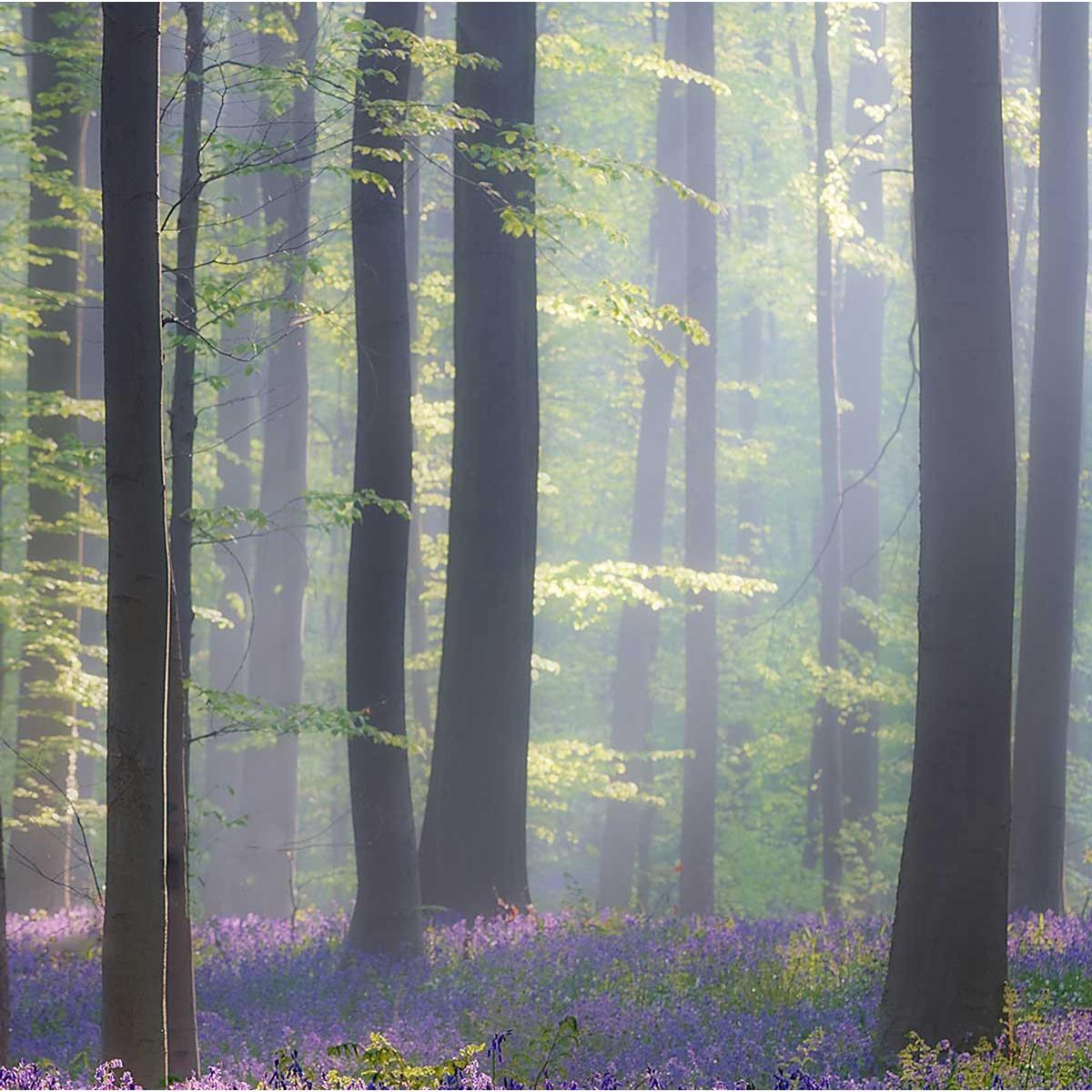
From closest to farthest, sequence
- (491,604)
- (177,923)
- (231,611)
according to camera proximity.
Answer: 1. (177,923)
2. (491,604)
3. (231,611)

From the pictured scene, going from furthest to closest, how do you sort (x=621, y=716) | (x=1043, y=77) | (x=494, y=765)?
(x=621, y=716)
(x=1043, y=77)
(x=494, y=765)

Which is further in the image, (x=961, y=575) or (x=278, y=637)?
(x=278, y=637)

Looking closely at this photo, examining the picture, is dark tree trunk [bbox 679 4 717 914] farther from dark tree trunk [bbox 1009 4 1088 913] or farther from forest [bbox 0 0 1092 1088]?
dark tree trunk [bbox 1009 4 1088 913]

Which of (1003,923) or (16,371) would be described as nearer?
(1003,923)

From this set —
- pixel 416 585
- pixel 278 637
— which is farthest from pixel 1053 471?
pixel 416 585

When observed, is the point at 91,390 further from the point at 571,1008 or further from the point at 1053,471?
the point at 571,1008

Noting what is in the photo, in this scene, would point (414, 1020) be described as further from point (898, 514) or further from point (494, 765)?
point (898, 514)

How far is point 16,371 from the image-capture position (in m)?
20.7

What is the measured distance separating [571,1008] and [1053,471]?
7.59 meters

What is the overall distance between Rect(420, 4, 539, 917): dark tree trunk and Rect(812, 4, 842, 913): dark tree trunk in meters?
9.94

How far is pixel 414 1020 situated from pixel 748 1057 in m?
2.21

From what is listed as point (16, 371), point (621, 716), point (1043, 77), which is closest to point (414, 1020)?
point (1043, 77)

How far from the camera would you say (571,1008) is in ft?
27.2

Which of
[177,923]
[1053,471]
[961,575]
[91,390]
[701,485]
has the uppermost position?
[91,390]
